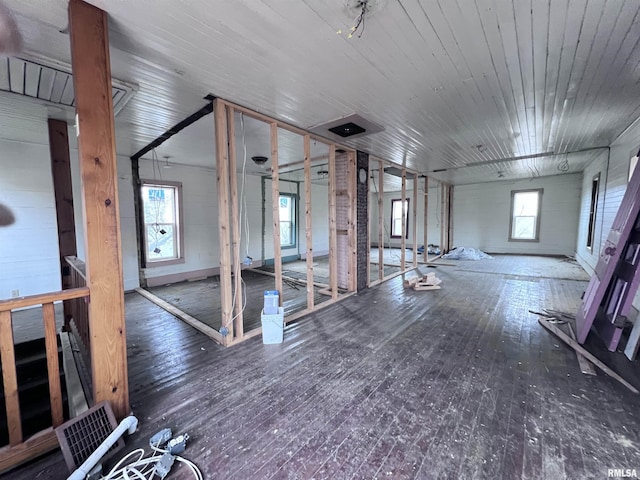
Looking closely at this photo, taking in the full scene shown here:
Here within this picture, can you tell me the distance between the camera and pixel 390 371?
2395 mm

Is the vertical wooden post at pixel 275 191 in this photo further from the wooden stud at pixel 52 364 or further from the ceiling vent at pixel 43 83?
the wooden stud at pixel 52 364

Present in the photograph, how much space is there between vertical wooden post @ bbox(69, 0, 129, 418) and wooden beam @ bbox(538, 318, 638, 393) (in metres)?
3.81

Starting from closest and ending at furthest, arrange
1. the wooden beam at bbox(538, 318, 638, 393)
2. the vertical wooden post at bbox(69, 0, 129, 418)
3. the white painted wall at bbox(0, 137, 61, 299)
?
the vertical wooden post at bbox(69, 0, 129, 418) < the wooden beam at bbox(538, 318, 638, 393) < the white painted wall at bbox(0, 137, 61, 299)

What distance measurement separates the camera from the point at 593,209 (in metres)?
6.21

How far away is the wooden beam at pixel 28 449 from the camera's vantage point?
149cm

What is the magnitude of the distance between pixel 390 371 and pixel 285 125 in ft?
10.0

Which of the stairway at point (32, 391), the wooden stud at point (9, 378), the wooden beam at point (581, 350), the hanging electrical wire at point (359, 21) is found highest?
the hanging electrical wire at point (359, 21)

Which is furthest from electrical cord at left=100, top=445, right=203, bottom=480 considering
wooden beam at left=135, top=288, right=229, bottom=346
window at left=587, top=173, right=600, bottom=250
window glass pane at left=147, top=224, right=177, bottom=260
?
window at left=587, top=173, right=600, bottom=250

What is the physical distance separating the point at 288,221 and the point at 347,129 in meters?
4.82

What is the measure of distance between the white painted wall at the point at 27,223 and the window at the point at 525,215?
472 inches

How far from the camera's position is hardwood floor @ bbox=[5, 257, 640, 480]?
1.50 m

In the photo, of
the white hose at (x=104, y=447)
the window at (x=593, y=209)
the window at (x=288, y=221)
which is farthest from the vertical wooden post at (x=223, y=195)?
the window at (x=593, y=209)

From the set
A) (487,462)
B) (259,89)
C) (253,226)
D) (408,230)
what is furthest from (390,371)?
(408,230)

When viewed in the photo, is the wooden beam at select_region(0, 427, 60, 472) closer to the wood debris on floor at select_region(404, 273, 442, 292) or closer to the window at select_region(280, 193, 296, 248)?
the wood debris on floor at select_region(404, 273, 442, 292)
